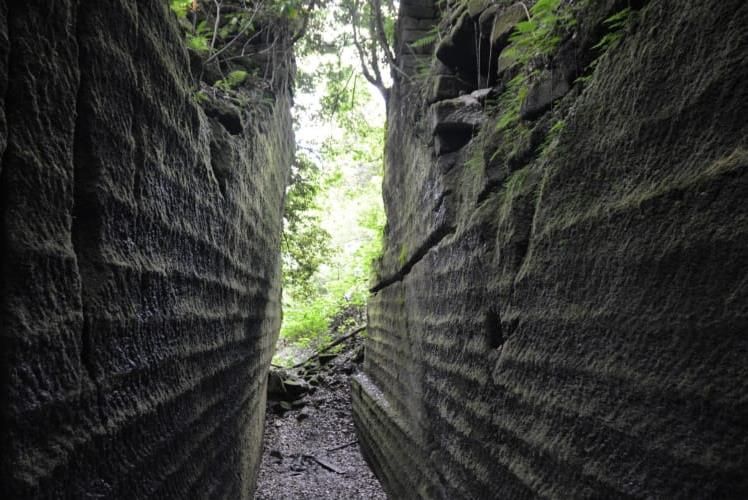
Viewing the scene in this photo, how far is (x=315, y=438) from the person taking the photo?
8438 mm

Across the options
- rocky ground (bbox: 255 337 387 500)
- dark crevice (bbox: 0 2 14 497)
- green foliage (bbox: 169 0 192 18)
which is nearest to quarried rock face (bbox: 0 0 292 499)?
dark crevice (bbox: 0 2 14 497)

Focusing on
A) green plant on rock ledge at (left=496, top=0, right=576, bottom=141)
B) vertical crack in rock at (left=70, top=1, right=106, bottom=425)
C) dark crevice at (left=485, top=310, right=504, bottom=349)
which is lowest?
dark crevice at (left=485, top=310, right=504, bottom=349)

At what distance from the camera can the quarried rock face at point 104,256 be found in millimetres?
1080

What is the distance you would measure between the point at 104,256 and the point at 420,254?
10.9ft

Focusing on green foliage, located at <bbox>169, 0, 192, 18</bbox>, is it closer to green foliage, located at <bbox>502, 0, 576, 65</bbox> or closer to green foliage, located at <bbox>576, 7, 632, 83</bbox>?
green foliage, located at <bbox>502, 0, 576, 65</bbox>

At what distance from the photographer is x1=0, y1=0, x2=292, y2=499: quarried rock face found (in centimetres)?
108

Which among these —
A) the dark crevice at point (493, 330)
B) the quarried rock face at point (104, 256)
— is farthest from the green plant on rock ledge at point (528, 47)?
the quarried rock face at point (104, 256)

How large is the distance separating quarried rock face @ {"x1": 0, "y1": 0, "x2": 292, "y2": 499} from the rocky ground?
346 cm

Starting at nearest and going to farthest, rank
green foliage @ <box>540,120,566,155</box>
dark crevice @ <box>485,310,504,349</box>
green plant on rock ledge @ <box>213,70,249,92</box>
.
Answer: green foliage @ <box>540,120,566,155</box> < dark crevice @ <box>485,310,504,349</box> < green plant on rock ledge @ <box>213,70,249,92</box>

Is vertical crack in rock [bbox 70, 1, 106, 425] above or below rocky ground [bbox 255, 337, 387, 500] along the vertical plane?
above

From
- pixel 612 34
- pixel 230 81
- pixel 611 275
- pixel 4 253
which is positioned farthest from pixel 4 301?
pixel 230 81

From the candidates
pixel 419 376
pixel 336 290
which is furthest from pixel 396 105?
pixel 336 290

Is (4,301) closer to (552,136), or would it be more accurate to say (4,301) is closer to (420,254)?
(552,136)

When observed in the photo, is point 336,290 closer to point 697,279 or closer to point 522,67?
point 522,67
